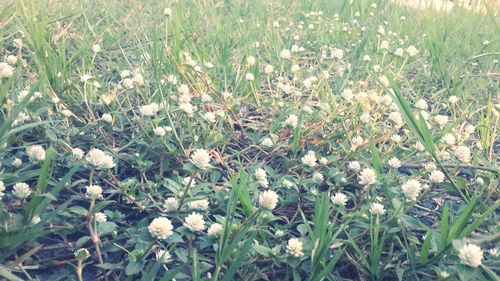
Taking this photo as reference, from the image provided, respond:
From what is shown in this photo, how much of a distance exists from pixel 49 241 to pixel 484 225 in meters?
1.09

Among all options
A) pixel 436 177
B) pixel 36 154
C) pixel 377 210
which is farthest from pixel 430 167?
pixel 36 154

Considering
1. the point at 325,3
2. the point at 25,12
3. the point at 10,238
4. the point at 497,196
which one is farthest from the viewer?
the point at 325,3

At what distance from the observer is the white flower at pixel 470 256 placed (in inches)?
34.3

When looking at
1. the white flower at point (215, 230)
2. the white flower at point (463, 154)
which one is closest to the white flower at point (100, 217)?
the white flower at point (215, 230)

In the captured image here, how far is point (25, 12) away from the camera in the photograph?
6.01ft

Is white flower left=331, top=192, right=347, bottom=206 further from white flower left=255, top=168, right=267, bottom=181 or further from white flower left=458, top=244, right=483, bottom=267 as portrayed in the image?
white flower left=458, top=244, right=483, bottom=267

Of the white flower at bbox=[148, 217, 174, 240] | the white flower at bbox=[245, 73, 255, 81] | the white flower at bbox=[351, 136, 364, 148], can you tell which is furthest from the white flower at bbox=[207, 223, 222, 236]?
the white flower at bbox=[245, 73, 255, 81]

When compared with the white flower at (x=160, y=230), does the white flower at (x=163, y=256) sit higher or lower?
lower

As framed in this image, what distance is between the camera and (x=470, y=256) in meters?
0.88

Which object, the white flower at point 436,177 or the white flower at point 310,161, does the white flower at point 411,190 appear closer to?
the white flower at point 436,177

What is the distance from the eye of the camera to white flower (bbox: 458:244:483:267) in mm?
872

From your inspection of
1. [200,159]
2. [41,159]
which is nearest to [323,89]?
[200,159]

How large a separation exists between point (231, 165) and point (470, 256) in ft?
2.45

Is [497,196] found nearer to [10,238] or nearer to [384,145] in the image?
[384,145]
